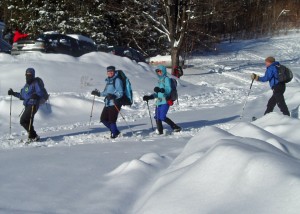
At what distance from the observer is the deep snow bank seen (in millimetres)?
3644

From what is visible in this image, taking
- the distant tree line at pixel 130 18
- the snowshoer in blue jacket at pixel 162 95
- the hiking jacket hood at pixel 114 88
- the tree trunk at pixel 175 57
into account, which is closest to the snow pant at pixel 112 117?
the hiking jacket hood at pixel 114 88

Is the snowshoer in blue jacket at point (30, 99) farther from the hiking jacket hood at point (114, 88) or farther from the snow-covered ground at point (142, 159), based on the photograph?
the hiking jacket hood at point (114, 88)

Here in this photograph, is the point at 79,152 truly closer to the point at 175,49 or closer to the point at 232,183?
the point at 232,183

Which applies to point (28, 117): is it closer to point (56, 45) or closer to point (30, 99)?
point (30, 99)

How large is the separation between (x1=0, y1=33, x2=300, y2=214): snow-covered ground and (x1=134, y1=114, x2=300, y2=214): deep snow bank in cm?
1

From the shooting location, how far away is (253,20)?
56.5 metres

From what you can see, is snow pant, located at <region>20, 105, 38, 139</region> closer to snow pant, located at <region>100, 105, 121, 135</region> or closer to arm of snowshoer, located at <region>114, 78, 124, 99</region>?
snow pant, located at <region>100, 105, 121, 135</region>

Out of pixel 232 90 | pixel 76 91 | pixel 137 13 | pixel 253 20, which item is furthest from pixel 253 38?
pixel 76 91

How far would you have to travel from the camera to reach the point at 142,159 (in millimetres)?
6668

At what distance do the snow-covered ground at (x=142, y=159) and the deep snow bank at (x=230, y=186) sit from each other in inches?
0.4

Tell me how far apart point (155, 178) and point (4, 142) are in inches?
197

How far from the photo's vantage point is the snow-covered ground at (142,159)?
160 inches

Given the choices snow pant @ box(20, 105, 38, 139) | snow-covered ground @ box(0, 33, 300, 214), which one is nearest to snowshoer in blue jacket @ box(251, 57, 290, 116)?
snow-covered ground @ box(0, 33, 300, 214)

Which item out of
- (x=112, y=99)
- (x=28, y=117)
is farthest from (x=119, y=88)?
(x=28, y=117)
